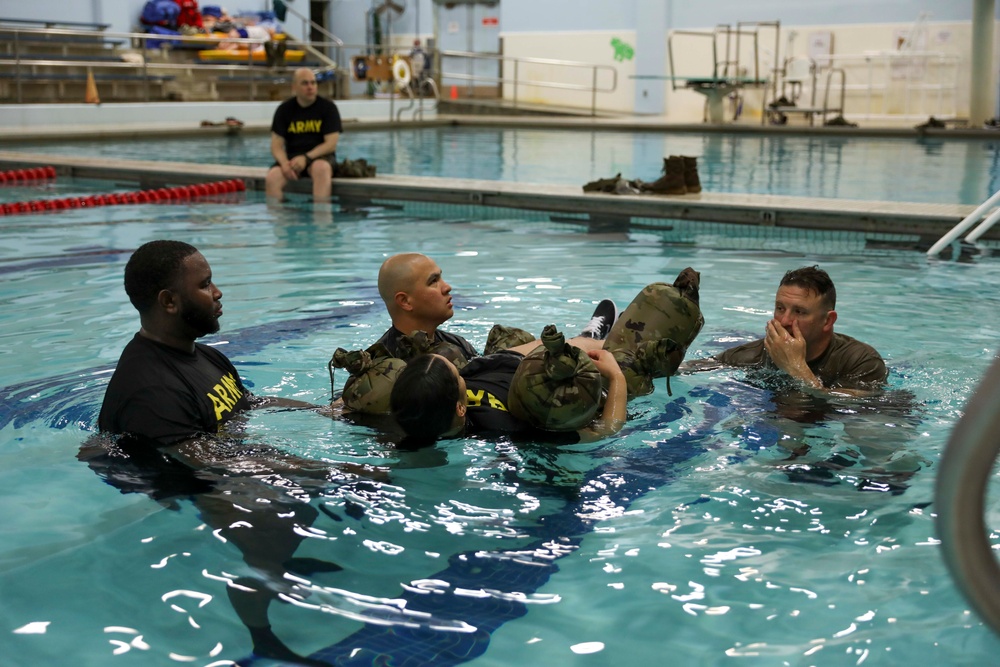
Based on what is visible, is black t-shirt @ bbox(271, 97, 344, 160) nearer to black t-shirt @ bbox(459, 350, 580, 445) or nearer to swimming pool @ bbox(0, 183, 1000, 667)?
swimming pool @ bbox(0, 183, 1000, 667)

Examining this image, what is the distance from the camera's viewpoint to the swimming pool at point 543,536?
8.80 ft

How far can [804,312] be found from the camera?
14.2ft

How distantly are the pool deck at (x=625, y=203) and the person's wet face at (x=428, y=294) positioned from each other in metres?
5.80

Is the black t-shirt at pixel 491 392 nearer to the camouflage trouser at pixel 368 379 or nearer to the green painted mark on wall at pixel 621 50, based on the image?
the camouflage trouser at pixel 368 379

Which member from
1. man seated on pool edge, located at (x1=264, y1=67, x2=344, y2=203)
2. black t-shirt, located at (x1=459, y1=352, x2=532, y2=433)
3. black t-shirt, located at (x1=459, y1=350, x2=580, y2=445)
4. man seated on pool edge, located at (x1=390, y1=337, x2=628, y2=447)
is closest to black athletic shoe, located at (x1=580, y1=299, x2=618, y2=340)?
man seated on pool edge, located at (x1=390, y1=337, x2=628, y2=447)

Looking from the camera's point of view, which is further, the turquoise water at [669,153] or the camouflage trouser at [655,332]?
the turquoise water at [669,153]

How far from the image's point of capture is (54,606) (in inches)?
113

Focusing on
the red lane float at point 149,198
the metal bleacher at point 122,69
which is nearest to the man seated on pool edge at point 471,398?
the red lane float at point 149,198

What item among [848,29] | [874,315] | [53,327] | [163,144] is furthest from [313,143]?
[848,29]

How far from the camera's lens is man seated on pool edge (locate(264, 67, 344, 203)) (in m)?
11.4

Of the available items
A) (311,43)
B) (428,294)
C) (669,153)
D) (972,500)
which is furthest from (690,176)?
(311,43)

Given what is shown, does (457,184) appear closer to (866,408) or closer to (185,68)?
(866,408)

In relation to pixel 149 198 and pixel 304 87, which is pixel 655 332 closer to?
pixel 304 87

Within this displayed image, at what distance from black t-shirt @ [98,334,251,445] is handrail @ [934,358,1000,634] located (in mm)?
2834
